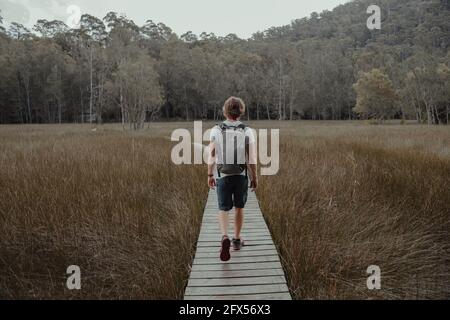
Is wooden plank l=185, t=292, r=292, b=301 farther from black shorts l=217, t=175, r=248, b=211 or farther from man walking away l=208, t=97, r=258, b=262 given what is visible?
black shorts l=217, t=175, r=248, b=211

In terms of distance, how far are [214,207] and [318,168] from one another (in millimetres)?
3457

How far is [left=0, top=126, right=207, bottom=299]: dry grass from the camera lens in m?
3.72

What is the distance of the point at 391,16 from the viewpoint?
320 ft

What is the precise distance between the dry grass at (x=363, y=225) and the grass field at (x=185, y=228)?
0.06ft

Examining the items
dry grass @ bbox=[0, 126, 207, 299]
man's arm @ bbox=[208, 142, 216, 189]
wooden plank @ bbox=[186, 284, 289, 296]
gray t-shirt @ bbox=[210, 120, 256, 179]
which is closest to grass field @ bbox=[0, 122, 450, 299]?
dry grass @ bbox=[0, 126, 207, 299]

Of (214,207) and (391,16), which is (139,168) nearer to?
(214,207)

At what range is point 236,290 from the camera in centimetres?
318

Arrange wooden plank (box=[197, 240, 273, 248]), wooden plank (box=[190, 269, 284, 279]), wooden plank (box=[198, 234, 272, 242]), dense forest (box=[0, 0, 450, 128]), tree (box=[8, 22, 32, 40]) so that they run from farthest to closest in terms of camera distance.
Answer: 1. tree (box=[8, 22, 32, 40])
2. dense forest (box=[0, 0, 450, 128])
3. wooden plank (box=[198, 234, 272, 242])
4. wooden plank (box=[197, 240, 273, 248])
5. wooden plank (box=[190, 269, 284, 279])

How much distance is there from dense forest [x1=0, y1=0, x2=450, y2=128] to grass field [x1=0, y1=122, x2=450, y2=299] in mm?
18465

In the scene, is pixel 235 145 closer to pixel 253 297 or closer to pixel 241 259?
pixel 241 259

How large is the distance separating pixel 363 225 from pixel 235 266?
2.45 m

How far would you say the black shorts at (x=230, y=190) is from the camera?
11.9 feet

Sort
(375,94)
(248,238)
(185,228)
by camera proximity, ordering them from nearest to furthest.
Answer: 1. (248,238)
2. (185,228)
3. (375,94)

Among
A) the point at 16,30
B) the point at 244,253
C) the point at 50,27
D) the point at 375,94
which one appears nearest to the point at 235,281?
the point at 244,253
